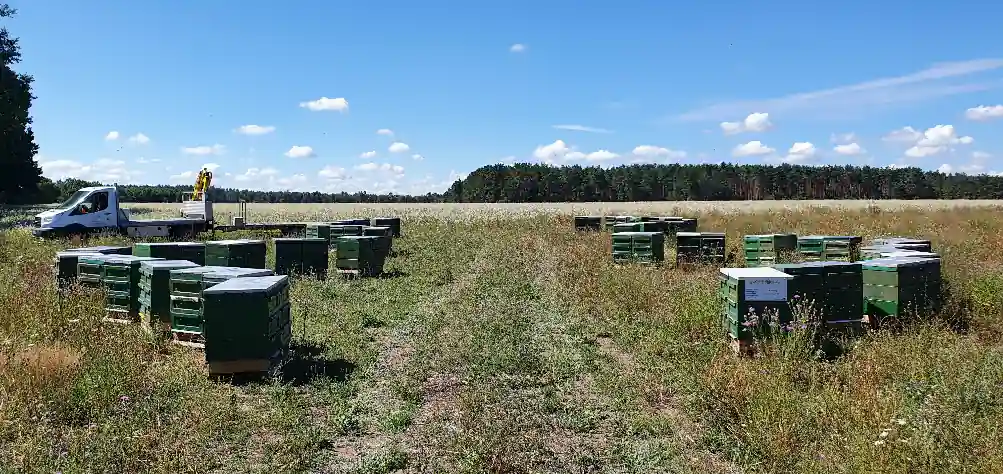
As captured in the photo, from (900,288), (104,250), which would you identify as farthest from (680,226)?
(104,250)

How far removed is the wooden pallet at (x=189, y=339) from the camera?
9.12 metres

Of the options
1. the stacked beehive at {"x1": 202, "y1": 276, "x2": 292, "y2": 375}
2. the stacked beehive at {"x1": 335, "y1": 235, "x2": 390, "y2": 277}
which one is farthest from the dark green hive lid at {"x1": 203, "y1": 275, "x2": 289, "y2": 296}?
the stacked beehive at {"x1": 335, "y1": 235, "x2": 390, "y2": 277}

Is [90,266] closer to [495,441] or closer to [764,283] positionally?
[495,441]

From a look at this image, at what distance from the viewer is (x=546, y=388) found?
8.11 meters

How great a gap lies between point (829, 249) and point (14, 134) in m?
50.5

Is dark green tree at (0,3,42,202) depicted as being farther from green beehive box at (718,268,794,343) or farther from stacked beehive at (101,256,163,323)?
green beehive box at (718,268,794,343)

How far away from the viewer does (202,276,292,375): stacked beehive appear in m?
8.02

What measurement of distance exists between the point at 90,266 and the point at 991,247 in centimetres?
2496

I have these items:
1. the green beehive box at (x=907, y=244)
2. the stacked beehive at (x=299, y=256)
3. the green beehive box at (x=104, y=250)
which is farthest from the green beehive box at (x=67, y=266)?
the green beehive box at (x=907, y=244)

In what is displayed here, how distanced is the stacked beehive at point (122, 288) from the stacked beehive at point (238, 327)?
339cm

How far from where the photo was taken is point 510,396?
7.76m

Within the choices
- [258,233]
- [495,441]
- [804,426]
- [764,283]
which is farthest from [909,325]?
[258,233]

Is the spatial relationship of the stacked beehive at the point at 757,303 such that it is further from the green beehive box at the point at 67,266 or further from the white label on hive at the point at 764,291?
the green beehive box at the point at 67,266

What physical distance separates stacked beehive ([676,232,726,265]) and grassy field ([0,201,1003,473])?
693 centimetres
